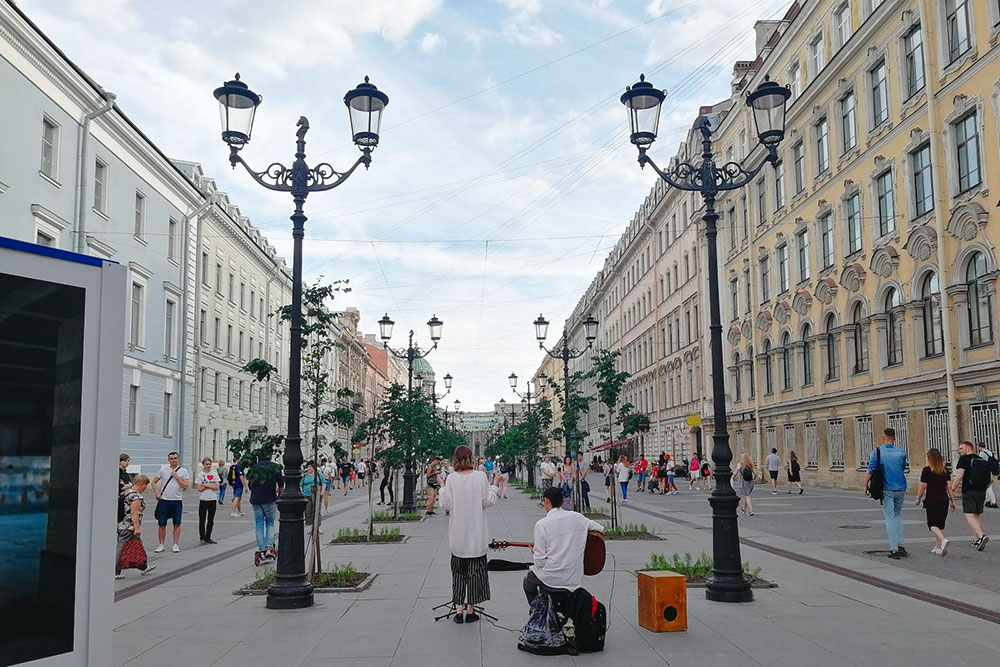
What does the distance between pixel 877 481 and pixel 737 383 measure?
3359 cm

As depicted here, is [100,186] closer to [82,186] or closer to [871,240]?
[82,186]

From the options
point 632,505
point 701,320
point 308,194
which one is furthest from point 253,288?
point 308,194

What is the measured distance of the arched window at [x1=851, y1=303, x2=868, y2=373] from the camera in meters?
31.5

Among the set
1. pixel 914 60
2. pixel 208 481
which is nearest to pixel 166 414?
pixel 208 481

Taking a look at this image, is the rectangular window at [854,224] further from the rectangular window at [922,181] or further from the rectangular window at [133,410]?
the rectangular window at [133,410]

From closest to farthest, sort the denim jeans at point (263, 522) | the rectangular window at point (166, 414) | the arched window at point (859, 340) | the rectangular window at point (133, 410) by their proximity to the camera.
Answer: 1. the denim jeans at point (263, 522)
2. the arched window at point (859, 340)
3. the rectangular window at point (133, 410)
4. the rectangular window at point (166, 414)

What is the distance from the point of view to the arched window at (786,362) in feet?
128

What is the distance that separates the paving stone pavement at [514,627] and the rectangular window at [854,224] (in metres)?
21.4

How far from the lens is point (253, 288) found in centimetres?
5378

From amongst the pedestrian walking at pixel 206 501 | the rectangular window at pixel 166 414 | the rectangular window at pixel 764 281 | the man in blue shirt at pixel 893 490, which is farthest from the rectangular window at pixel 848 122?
the rectangular window at pixel 166 414

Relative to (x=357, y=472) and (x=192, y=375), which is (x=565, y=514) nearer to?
(x=192, y=375)

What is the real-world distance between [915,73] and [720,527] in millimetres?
23317

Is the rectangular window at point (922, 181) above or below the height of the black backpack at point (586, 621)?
above

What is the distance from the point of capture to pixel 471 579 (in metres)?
8.53
